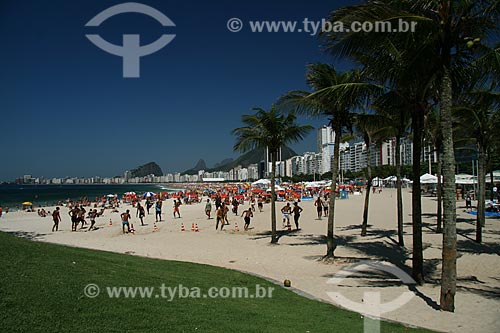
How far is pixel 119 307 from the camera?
4402 mm

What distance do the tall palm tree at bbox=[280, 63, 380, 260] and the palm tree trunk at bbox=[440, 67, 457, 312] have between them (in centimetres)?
211

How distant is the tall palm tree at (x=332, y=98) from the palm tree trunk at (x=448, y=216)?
6.94ft

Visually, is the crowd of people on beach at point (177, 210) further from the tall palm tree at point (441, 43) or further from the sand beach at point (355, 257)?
the tall palm tree at point (441, 43)

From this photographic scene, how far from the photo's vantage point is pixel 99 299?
450 cm

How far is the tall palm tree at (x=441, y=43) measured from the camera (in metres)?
5.95

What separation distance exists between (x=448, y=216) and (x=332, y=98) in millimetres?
4328

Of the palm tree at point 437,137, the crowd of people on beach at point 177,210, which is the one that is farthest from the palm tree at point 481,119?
the crowd of people on beach at point 177,210

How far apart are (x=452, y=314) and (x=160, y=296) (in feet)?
16.5

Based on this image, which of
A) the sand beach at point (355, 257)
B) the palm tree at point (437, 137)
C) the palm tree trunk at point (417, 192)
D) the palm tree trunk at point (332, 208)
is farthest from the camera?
the palm tree at point (437, 137)

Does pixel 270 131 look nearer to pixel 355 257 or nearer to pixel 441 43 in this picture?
pixel 355 257

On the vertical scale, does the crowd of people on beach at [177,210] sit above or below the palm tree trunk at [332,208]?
below

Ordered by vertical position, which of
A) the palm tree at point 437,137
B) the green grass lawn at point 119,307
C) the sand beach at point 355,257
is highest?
the palm tree at point 437,137

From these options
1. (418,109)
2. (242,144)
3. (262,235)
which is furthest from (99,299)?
(262,235)

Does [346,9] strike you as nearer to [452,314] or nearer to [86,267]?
[452,314]
